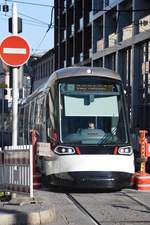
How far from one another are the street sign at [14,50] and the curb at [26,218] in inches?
145

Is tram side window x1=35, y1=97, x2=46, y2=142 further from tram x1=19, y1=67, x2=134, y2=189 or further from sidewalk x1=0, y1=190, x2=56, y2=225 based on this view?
sidewalk x1=0, y1=190, x2=56, y2=225

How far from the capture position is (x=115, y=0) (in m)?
44.5

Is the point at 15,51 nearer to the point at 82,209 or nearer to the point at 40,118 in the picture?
the point at 82,209

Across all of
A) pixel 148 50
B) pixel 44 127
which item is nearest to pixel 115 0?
pixel 148 50

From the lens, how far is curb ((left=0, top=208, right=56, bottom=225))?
974cm

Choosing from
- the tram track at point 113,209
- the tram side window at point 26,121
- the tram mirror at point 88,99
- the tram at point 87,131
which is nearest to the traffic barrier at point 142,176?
the tram at point 87,131

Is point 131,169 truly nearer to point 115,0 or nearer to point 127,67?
point 127,67

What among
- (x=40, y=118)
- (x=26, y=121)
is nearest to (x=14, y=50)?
(x=40, y=118)

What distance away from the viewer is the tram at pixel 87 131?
14430mm

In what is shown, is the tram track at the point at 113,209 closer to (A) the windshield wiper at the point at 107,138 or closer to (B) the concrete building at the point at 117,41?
(A) the windshield wiper at the point at 107,138

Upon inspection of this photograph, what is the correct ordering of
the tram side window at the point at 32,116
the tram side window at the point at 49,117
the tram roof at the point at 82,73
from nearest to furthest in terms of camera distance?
1. the tram side window at the point at 49,117
2. the tram roof at the point at 82,73
3. the tram side window at the point at 32,116

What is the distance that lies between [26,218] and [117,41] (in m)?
35.1

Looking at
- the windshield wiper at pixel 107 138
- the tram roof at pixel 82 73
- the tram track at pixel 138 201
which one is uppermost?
the tram roof at pixel 82 73

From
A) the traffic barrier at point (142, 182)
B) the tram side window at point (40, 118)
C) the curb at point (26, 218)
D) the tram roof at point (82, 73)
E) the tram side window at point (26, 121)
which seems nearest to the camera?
the curb at point (26, 218)
